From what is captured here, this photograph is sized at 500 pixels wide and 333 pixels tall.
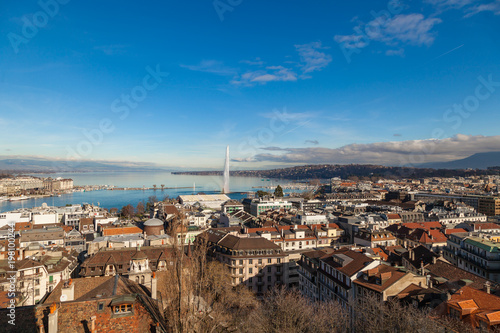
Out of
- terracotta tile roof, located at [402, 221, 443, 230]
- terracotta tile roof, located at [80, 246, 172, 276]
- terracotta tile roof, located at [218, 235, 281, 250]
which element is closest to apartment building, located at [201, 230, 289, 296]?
terracotta tile roof, located at [218, 235, 281, 250]

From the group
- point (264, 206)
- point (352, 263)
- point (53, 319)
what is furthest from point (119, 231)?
point (264, 206)

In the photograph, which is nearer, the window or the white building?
the window

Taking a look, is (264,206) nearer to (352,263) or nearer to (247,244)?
(247,244)

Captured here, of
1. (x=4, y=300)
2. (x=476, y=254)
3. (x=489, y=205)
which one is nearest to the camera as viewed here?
(x=4, y=300)

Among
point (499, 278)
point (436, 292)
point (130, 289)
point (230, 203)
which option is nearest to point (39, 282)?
point (130, 289)

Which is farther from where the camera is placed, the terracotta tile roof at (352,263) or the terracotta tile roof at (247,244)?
the terracotta tile roof at (247,244)

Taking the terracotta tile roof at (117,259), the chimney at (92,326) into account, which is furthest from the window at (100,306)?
the terracotta tile roof at (117,259)

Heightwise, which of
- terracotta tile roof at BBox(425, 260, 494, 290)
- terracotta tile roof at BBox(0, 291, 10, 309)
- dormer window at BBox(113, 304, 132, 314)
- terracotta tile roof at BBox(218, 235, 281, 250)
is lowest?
terracotta tile roof at BBox(218, 235, 281, 250)

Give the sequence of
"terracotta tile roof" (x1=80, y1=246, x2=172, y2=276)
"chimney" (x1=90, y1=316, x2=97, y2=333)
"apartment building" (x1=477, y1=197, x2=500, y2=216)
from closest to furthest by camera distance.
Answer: "chimney" (x1=90, y1=316, x2=97, y2=333) → "terracotta tile roof" (x1=80, y1=246, x2=172, y2=276) → "apartment building" (x1=477, y1=197, x2=500, y2=216)

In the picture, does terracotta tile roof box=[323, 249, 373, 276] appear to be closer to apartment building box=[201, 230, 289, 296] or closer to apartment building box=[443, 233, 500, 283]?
apartment building box=[201, 230, 289, 296]

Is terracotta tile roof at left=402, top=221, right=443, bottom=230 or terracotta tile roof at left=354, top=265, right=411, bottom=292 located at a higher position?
terracotta tile roof at left=354, top=265, right=411, bottom=292

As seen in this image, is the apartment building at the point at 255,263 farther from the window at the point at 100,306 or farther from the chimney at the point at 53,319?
the chimney at the point at 53,319
